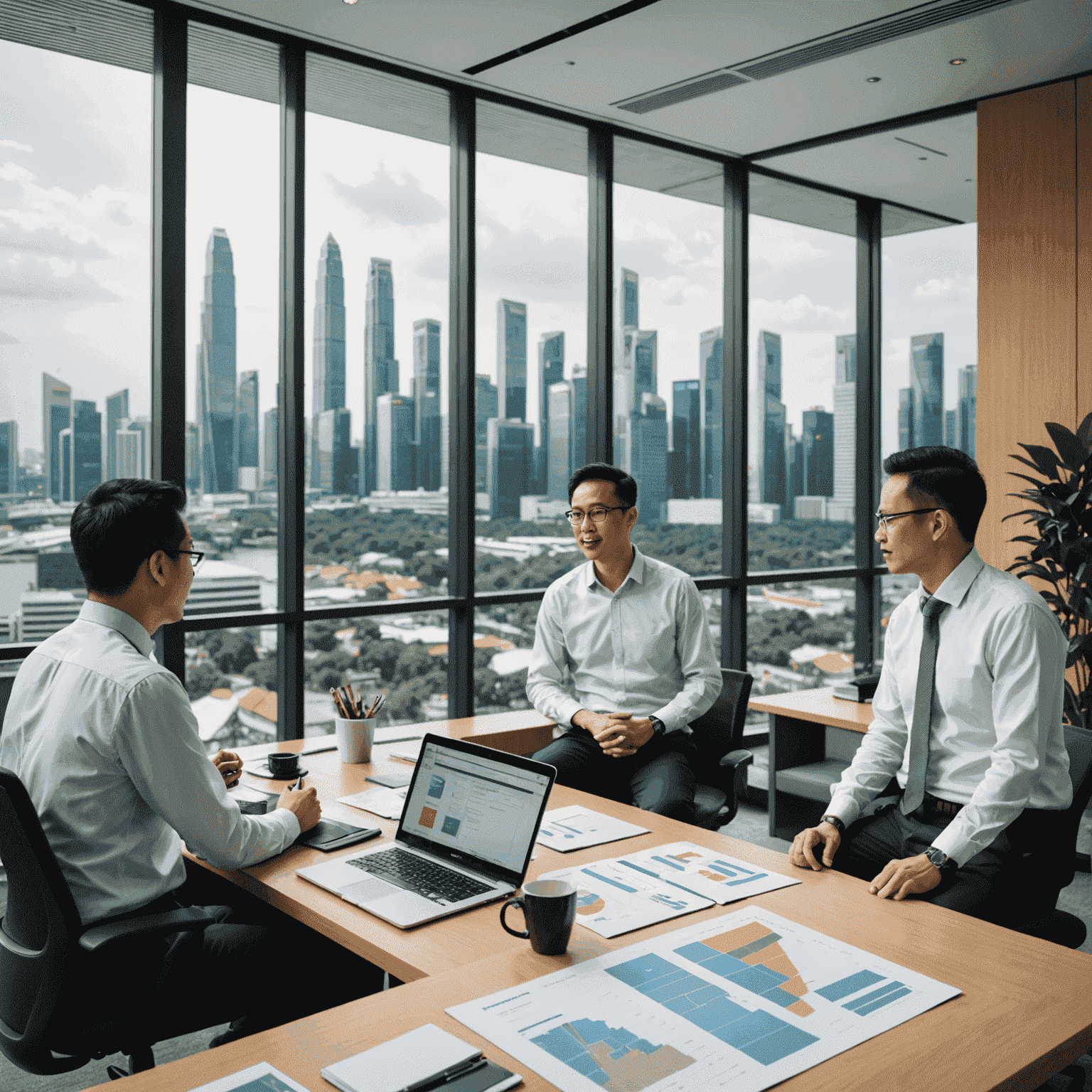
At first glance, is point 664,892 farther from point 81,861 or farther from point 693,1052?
point 81,861

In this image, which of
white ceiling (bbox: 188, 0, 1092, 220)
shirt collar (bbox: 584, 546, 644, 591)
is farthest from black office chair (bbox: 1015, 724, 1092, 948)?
white ceiling (bbox: 188, 0, 1092, 220)

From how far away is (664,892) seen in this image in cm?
178

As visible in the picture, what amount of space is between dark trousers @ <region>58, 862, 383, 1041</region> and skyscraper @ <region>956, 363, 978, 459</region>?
16.4 ft

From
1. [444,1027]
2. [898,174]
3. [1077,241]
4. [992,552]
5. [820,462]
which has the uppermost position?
[898,174]

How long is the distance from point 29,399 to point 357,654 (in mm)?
1686

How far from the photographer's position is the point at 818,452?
629cm

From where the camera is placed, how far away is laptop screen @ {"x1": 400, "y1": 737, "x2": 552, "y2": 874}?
1.86 metres

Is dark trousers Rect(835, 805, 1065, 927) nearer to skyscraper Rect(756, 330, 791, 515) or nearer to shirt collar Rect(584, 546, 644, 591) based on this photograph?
shirt collar Rect(584, 546, 644, 591)

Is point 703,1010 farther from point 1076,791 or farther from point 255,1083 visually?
point 1076,791

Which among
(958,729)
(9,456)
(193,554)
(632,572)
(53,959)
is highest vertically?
(9,456)

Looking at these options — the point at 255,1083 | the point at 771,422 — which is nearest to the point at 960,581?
the point at 255,1083

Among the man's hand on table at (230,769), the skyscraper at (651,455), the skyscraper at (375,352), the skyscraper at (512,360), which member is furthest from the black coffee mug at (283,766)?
the skyscraper at (651,455)

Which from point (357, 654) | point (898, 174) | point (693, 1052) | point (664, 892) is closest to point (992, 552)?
point (898, 174)

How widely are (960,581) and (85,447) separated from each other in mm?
3167
